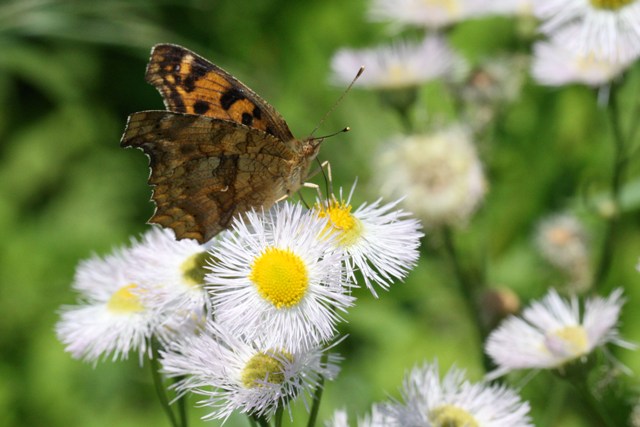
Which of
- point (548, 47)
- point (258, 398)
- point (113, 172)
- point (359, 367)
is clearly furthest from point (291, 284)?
point (113, 172)

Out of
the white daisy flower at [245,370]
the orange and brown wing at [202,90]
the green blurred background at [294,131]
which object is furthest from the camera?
the green blurred background at [294,131]

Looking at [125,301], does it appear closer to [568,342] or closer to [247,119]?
[247,119]

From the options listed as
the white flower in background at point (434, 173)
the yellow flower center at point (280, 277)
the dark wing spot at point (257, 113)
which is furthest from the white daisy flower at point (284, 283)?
the white flower in background at point (434, 173)

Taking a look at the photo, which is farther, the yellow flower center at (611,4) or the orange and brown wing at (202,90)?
the yellow flower center at (611,4)

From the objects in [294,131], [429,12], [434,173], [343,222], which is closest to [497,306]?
[343,222]

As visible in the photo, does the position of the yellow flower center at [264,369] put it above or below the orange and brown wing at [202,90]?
below

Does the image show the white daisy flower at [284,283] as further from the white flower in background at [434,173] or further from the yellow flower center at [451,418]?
the white flower in background at [434,173]

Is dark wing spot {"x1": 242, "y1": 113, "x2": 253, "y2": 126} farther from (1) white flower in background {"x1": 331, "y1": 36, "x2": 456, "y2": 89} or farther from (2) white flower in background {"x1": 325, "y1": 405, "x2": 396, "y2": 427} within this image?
(1) white flower in background {"x1": 331, "y1": 36, "x2": 456, "y2": 89}
